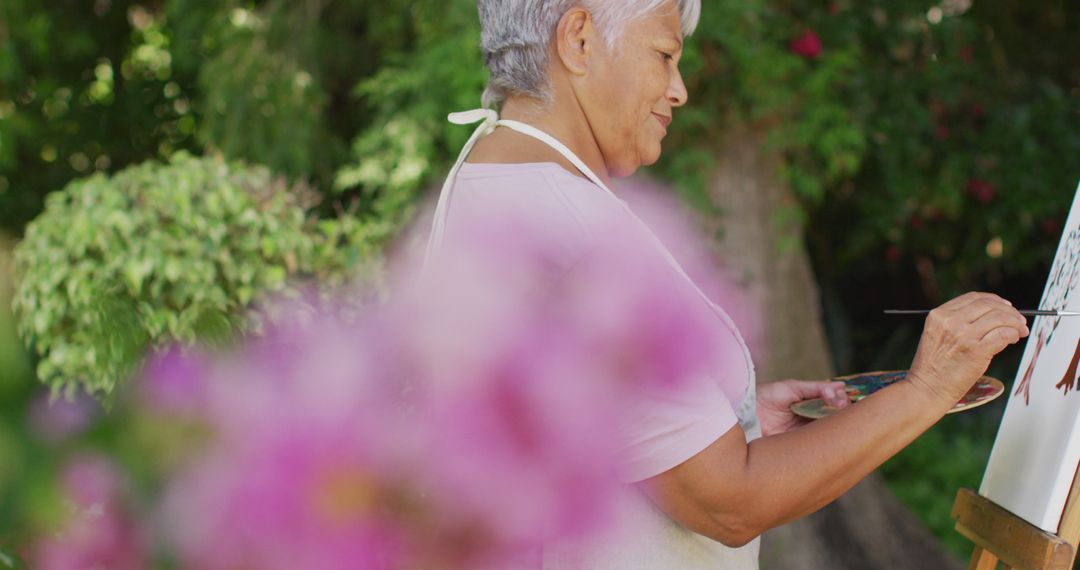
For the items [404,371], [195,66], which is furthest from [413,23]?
[404,371]

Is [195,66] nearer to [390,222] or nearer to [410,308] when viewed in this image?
[390,222]

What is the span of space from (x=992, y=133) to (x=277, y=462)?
491 centimetres

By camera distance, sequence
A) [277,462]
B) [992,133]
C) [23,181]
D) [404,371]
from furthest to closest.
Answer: [23,181] < [992,133] < [404,371] < [277,462]

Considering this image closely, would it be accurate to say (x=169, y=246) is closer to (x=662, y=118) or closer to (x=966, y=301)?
(x=662, y=118)

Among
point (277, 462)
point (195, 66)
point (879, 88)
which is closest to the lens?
point (277, 462)

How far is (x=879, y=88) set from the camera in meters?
4.72

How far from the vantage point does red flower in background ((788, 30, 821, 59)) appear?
426 centimetres

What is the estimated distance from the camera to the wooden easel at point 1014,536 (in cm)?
167

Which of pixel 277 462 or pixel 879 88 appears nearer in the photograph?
pixel 277 462

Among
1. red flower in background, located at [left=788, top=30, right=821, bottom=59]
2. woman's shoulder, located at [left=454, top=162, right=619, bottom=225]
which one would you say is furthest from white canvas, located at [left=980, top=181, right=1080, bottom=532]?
red flower in background, located at [left=788, top=30, right=821, bottom=59]

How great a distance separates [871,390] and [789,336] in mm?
2914

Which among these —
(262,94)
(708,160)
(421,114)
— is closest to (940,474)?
(708,160)

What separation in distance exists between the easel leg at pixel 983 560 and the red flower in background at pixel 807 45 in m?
2.61

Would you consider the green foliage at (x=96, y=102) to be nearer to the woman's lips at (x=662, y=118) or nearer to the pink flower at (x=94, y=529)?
the woman's lips at (x=662, y=118)
